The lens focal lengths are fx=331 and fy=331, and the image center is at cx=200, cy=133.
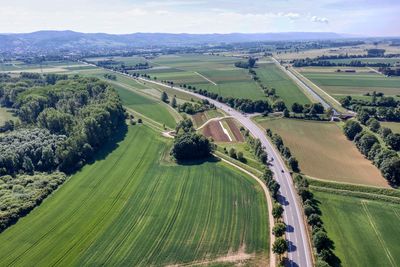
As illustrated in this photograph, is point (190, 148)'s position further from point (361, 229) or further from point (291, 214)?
point (361, 229)

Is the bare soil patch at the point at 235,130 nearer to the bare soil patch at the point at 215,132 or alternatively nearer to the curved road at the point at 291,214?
the bare soil patch at the point at 215,132

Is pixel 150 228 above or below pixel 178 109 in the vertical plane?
below

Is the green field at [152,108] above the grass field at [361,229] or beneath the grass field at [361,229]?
above

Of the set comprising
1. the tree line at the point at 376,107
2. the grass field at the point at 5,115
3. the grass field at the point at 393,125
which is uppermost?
the tree line at the point at 376,107

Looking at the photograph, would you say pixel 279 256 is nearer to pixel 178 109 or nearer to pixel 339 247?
pixel 339 247

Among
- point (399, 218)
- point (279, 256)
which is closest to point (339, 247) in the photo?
point (279, 256)

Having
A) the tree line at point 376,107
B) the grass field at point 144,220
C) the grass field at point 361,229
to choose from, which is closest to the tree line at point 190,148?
the grass field at point 144,220
